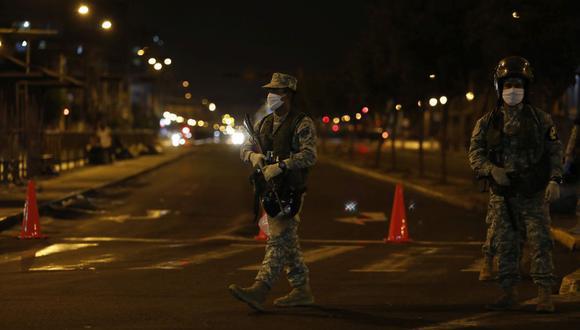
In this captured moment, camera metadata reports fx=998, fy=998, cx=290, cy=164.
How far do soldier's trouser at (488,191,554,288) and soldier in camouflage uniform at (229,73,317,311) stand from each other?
5.43ft

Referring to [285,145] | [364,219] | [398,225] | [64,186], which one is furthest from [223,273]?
[64,186]

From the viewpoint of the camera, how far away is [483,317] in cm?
839

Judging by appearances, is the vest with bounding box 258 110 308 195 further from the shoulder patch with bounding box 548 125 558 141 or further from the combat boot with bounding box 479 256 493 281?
the shoulder patch with bounding box 548 125 558 141

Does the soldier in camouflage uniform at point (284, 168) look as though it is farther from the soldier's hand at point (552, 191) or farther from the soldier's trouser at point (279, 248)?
the soldier's hand at point (552, 191)

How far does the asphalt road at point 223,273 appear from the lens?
27.4ft

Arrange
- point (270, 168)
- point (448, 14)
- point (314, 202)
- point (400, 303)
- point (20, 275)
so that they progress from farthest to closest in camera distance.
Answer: point (448, 14), point (314, 202), point (20, 275), point (400, 303), point (270, 168)

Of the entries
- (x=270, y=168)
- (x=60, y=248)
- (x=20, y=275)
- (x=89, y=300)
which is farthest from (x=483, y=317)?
(x=60, y=248)

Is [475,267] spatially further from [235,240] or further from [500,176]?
[235,240]

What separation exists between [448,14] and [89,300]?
20269 millimetres

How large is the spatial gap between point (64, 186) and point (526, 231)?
2086 cm

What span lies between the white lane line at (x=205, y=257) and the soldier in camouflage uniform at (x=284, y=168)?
346cm

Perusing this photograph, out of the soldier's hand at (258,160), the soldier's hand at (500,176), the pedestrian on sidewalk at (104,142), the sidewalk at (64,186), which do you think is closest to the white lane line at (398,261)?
the soldier's hand at (258,160)

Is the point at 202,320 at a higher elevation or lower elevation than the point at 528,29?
lower

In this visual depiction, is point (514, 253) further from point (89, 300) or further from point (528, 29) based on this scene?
point (528, 29)
